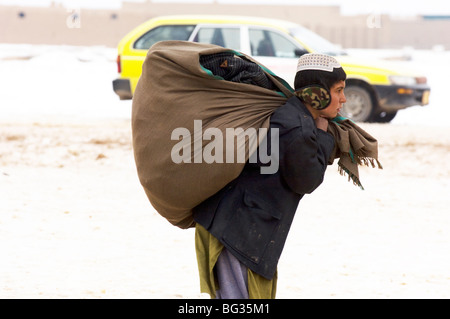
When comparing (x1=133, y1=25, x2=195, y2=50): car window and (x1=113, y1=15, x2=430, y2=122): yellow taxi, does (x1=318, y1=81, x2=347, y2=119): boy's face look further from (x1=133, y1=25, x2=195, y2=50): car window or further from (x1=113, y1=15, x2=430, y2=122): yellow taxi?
(x1=133, y1=25, x2=195, y2=50): car window

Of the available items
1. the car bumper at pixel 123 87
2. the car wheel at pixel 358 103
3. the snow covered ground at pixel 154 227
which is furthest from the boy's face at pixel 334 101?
the car wheel at pixel 358 103

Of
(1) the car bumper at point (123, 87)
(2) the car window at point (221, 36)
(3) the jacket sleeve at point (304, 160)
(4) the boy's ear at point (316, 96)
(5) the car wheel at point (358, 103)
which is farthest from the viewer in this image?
(2) the car window at point (221, 36)

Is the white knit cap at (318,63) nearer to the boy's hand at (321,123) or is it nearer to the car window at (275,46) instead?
the boy's hand at (321,123)

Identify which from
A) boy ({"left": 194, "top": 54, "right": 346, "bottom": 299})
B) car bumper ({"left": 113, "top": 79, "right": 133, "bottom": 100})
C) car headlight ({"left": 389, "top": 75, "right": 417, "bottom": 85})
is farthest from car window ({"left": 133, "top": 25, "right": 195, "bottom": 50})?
boy ({"left": 194, "top": 54, "right": 346, "bottom": 299})

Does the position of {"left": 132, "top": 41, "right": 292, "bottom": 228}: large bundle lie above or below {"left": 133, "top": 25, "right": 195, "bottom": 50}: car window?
below

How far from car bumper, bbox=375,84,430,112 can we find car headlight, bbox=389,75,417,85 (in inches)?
2.7

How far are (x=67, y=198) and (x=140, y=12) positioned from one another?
181ft

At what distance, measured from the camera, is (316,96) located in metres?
2.94

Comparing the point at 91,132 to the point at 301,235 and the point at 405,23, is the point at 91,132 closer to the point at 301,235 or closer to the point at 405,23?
the point at 301,235

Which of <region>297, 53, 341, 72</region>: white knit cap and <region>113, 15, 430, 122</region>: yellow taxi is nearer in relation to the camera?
<region>297, 53, 341, 72</region>: white knit cap

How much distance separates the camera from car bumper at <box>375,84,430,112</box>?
493 inches

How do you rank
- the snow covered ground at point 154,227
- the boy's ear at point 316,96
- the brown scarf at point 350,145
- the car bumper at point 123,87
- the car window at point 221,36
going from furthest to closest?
1. the car window at point 221,36
2. the car bumper at point 123,87
3. the snow covered ground at point 154,227
4. the brown scarf at point 350,145
5. the boy's ear at point 316,96

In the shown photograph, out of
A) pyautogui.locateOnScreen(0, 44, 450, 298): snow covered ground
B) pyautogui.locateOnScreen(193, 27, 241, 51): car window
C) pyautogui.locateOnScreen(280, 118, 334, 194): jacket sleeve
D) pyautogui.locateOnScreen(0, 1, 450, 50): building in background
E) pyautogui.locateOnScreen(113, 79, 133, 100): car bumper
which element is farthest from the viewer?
pyautogui.locateOnScreen(0, 1, 450, 50): building in background

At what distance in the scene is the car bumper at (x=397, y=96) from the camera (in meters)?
12.5
